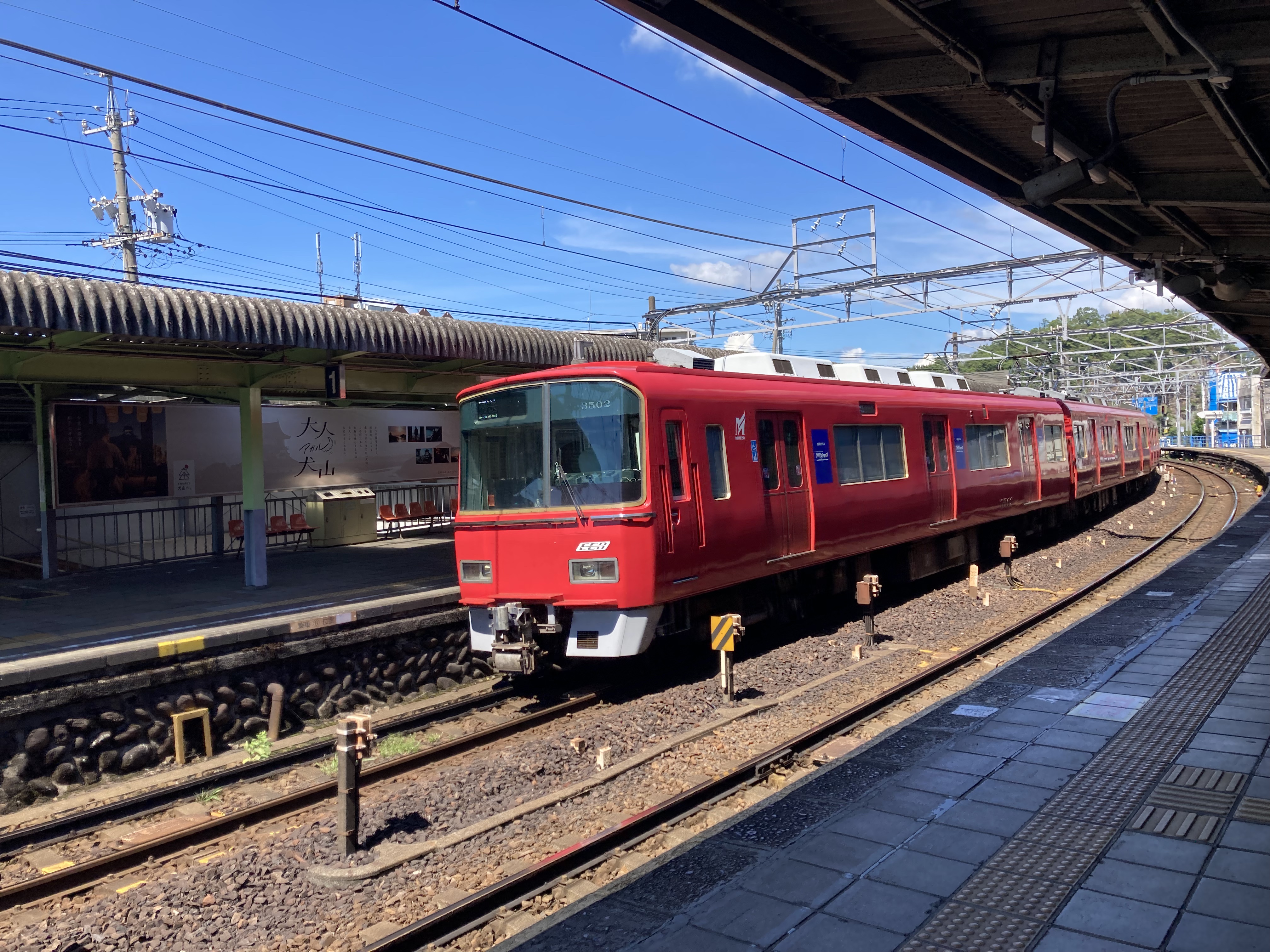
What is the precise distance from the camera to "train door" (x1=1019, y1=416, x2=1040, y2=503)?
1622cm

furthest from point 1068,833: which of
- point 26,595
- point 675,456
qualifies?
point 26,595

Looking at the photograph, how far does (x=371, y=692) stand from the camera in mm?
8984

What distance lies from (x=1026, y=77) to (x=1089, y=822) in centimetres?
402

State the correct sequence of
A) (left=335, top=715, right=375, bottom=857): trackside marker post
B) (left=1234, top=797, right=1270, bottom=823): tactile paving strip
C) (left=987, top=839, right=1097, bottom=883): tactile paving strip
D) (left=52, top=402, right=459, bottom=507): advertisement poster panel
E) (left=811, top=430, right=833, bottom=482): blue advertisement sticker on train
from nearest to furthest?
(left=987, top=839, right=1097, bottom=883): tactile paving strip
(left=1234, top=797, right=1270, bottom=823): tactile paving strip
(left=335, top=715, right=375, bottom=857): trackside marker post
(left=811, top=430, right=833, bottom=482): blue advertisement sticker on train
(left=52, top=402, right=459, bottom=507): advertisement poster panel

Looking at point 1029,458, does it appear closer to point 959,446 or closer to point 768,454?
point 959,446

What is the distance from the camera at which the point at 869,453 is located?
11.3m

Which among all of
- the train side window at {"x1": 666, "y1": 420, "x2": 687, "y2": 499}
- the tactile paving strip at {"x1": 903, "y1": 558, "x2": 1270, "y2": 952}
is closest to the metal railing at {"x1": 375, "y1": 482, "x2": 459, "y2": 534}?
the train side window at {"x1": 666, "y1": 420, "x2": 687, "y2": 499}

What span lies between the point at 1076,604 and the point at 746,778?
788cm

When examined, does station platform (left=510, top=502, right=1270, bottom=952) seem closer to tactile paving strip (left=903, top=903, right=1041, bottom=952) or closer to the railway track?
tactile paving strip (left=903, top=903, right=1041, bottom=952)

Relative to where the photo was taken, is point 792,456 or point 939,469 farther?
point 939,469

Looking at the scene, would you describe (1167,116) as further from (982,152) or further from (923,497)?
(923,497)

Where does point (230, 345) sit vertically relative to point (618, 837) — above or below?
above

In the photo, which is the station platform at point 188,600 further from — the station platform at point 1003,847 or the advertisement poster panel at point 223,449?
the station platform at point 1003,847

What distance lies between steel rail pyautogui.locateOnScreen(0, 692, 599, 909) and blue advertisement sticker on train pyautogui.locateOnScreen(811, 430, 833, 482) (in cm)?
375
